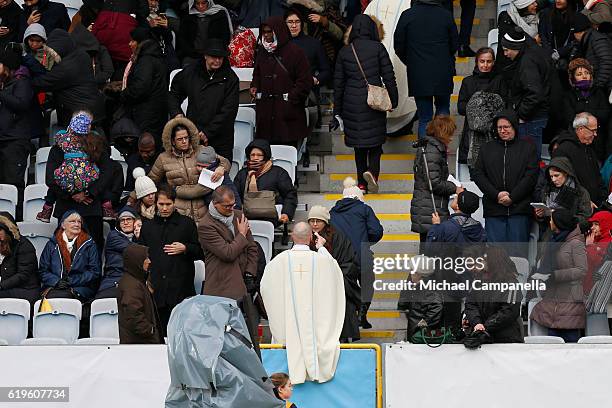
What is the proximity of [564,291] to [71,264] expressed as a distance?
173 inches

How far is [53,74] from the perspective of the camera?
63.8ft

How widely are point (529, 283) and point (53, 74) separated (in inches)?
222

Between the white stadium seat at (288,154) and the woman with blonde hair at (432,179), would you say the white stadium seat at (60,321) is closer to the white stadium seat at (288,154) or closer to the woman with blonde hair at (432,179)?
the white stadium seat at (288,154)

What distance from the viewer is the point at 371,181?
18953 millimetres

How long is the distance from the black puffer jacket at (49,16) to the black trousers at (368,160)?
3859 mm

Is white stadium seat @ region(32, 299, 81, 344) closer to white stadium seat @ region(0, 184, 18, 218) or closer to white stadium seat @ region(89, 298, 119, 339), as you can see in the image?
white stadium seat @ region(89, 298, 119, 339)

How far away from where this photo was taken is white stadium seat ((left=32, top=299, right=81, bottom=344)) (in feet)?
A: 56.0

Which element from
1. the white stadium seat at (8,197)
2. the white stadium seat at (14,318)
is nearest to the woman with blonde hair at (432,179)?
the white stadium seat at (14,318)

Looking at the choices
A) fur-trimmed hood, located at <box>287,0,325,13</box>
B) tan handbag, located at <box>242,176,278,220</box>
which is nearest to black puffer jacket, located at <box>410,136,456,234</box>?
tan handbag, located at <box>242,176,278,220</box>

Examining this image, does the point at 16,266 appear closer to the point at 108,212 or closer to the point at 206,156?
the point at 108,212

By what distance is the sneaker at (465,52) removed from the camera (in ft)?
70.0

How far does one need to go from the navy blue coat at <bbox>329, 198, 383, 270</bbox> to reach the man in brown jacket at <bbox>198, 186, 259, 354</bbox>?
981 mm

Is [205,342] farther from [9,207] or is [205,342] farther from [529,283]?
[9,207]

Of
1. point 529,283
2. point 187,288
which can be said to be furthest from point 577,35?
point 187,288
